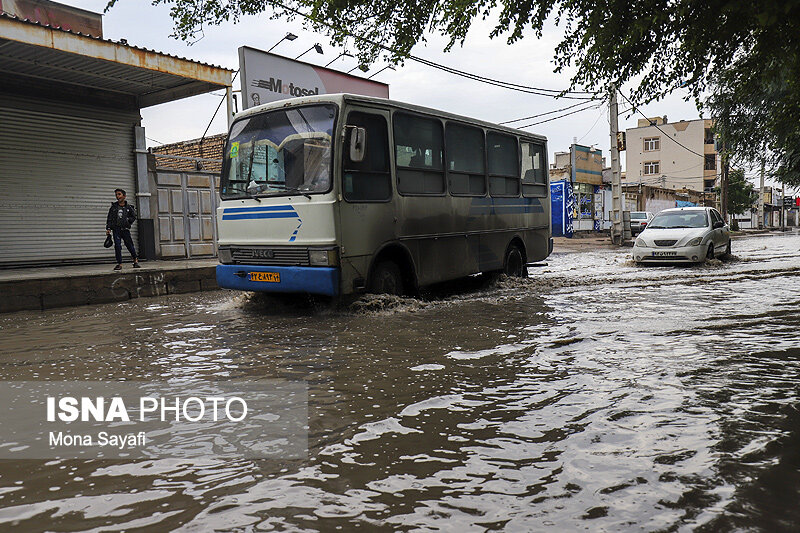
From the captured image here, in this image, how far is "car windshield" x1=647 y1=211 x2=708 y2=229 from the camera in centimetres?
1525

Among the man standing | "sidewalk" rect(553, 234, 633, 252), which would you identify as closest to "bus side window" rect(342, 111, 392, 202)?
the man standing

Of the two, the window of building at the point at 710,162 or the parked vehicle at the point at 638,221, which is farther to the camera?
the window of building at the point at 710,162

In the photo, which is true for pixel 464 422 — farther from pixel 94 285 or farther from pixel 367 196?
pixel 94 285

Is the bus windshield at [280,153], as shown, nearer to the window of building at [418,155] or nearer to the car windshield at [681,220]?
the window of building at [418,155]

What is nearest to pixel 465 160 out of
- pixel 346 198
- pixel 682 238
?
pixel 346 198

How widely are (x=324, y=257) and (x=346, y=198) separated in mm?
777

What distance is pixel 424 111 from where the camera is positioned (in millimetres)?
8734

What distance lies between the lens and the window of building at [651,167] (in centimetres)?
6259

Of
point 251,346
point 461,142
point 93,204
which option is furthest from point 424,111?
point 93,204

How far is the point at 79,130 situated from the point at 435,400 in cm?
1259

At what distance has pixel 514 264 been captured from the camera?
11.4 metres

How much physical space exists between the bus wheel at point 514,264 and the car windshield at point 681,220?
5.90m

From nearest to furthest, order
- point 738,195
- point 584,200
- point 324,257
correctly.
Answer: point 324,257 < point 584,200 < point 738,195

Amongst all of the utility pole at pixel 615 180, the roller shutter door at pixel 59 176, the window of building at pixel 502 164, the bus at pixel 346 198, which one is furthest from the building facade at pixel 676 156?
the bus at pixel 346 198
